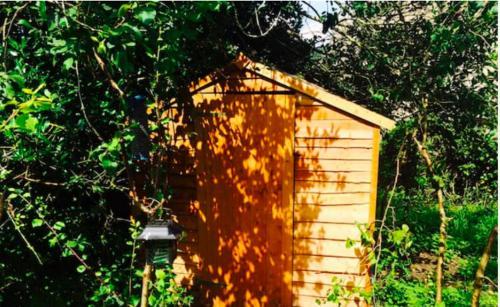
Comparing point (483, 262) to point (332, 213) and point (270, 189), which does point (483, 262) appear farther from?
point (270, 189)

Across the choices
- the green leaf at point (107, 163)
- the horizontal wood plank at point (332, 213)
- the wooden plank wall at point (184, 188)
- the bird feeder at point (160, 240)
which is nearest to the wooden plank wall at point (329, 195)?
the horizontal wood plank at point (332, 213)

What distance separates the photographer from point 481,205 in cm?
952

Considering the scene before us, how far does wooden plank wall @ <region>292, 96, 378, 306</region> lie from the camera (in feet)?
15.6

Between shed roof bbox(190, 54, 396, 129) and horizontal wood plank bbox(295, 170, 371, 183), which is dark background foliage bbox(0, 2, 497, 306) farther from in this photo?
horizontal wood plank bbox(295, 170, 371, 183)

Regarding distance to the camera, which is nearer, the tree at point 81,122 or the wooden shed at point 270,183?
the tree at point 81,122

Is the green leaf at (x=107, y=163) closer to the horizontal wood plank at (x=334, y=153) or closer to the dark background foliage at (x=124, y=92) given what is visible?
the dark background foliage at (x=124, y=92)

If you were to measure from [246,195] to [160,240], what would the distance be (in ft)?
6.46

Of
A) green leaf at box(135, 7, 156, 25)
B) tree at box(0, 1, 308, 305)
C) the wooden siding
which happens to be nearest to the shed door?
the wooden siding

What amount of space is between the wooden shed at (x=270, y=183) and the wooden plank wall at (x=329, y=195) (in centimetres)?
1

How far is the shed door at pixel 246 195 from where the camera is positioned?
488 cm

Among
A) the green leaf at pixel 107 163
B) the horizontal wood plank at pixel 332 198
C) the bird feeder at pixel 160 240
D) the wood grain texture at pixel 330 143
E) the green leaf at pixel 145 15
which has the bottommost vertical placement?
the bird feeder at pixel 160 240

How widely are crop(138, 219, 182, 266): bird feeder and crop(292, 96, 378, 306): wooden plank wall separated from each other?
6.95ft

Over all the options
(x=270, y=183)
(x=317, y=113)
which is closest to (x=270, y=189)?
(x=270, y=183)

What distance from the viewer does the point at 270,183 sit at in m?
4.95
